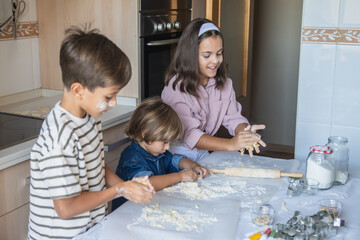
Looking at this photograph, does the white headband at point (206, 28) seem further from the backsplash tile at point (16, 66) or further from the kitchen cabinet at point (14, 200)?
the backsplash tile at point (16, 66)

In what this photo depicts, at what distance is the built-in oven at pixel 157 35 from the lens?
8.03ft

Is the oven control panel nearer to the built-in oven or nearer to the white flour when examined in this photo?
the built-in oven

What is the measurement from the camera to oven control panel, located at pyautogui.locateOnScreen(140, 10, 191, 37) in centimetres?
243

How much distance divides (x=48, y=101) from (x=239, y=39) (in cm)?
194

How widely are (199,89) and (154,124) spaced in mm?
411

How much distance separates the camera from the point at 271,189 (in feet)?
5.07

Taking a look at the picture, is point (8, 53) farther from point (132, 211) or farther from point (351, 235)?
point (351, 235)

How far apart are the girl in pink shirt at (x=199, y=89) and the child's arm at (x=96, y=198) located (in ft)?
2.13

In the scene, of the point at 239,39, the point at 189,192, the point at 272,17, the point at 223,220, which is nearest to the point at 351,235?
the point at 223,220

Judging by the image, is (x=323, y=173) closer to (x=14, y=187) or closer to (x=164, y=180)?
(x=164, y=180)

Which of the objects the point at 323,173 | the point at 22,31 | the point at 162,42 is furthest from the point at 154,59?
the point at 323,173

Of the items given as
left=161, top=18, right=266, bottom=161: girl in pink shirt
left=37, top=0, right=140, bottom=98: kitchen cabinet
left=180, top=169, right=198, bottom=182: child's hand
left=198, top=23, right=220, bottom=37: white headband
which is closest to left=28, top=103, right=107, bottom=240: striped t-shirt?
left=180, top=169, right=198, bottom=182: child's hand

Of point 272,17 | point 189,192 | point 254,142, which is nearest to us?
point 189,192

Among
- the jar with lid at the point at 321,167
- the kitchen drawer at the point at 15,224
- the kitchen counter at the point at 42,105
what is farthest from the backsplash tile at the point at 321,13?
the kitchen drawer at the point at 15,224
